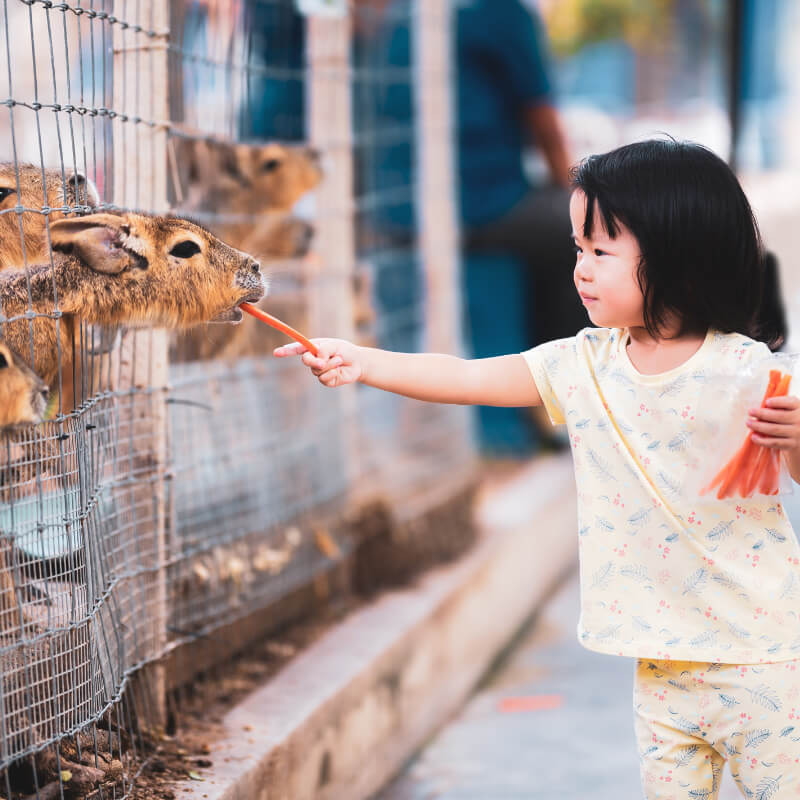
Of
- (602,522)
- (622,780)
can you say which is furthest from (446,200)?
(602,522)

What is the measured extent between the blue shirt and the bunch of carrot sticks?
15.4 ft

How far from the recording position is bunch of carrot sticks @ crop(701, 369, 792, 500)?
7.21ft

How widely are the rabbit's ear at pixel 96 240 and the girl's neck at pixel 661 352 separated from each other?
1085 mm

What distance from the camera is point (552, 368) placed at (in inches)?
97.8

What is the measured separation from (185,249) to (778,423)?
135 centimetres

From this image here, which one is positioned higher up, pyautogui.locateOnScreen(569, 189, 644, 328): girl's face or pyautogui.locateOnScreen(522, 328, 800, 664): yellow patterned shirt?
pyautogui.locateOnScreen(569, 189, 644, 328): girl's face

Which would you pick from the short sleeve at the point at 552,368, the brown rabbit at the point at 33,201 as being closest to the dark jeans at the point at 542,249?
the brown rabbit at the point at 33,201

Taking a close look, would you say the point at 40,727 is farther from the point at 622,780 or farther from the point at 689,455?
the point at 622,780

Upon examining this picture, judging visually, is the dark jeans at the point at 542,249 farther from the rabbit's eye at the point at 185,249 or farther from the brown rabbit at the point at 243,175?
the rabbit's eye at the point at 185,249

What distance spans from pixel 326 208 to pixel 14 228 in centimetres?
178

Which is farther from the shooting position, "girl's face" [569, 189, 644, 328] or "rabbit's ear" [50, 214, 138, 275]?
"rabbit's ear" [50, 214, 138, 275]

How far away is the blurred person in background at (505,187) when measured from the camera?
661 cm

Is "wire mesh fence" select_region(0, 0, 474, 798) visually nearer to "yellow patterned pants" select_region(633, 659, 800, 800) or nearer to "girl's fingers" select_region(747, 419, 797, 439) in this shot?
"yellow patterned pants" select_region(633, 659, 800, 800)

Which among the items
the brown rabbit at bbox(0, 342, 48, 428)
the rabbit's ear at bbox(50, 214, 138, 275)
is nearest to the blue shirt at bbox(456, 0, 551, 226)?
the rabbit's ear at bbox(50, 214, 138, 275)
